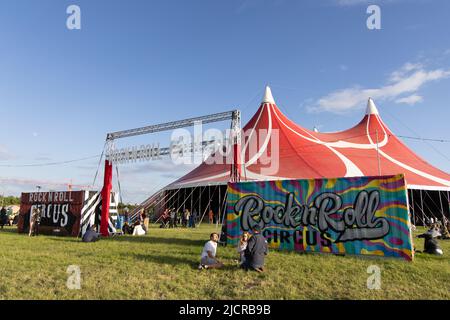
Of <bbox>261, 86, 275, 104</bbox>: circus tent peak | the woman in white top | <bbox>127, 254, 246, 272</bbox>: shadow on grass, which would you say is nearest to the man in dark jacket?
<bbox>127, 254, 246, 272</bbox>: shadow on grass

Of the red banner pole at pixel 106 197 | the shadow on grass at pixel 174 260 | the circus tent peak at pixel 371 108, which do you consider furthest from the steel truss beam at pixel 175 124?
the circus tent peak at pixel 371 108

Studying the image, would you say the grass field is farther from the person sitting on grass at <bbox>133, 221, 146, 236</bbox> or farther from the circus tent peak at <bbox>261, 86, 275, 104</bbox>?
the circus tent peak at <bbox>261, 86, 275, 104</bbox>

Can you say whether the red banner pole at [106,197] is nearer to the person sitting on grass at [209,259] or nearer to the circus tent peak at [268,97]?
the person sitting on grass at [209,259]

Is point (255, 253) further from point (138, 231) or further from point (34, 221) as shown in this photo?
point (34, 221)

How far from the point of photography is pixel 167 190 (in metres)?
27.2

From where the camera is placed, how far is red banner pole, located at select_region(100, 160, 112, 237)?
51.3 ft

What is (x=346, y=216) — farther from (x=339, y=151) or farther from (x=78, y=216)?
(x=339, y=151)

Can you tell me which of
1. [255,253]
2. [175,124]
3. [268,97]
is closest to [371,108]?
[268,97]

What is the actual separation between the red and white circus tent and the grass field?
44.0ft

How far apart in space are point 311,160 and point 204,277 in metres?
18.4

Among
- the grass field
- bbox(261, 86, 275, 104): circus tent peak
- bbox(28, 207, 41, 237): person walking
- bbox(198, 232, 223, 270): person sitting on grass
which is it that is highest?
bbox(261, 86, 275, 104): circus tent peak

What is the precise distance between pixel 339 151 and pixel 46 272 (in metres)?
23.0

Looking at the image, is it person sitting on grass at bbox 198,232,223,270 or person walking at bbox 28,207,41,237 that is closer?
person sitting on grass at bbox 198,232,223,270

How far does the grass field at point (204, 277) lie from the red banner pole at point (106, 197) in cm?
561
